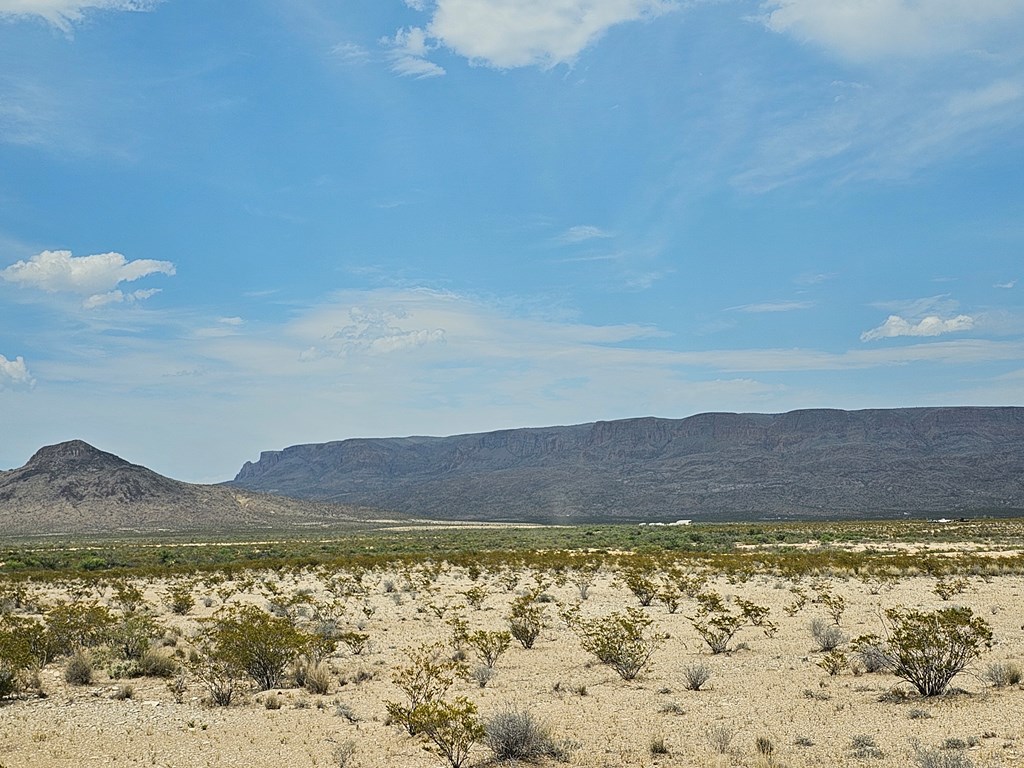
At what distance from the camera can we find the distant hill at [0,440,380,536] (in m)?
110

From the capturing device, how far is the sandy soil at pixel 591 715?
9.12 metres

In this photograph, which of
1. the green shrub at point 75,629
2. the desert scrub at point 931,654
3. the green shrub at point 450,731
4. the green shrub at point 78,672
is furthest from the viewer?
the green shrub at point 75,629

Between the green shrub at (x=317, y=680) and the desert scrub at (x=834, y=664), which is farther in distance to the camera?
the green shrub at (x=317, y=680)

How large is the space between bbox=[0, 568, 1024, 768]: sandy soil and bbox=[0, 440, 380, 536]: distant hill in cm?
9988

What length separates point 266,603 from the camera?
2350cm

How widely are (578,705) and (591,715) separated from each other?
60 cm

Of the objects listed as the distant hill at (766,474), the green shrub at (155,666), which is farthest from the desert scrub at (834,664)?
the distant hill at (766,474)

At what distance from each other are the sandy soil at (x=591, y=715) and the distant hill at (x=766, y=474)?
96459 mm

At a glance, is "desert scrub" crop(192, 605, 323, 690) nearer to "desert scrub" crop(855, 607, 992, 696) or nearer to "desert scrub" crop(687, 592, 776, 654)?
"desert scrub" crop(687, 592, 776, 654)

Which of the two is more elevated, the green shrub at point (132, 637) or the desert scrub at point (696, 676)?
the green shrub at point (132, 637)

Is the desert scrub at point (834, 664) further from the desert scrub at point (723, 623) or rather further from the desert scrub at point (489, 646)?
the desert scrub at point (489, 646)

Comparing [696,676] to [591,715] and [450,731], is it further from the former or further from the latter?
[450,731]

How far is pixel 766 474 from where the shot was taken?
138875mm

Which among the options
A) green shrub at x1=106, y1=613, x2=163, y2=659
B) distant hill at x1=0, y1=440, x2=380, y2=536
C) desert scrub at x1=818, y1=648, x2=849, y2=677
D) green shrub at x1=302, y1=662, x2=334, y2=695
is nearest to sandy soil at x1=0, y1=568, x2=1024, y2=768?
desert scrub at x1=818, y1=648, x2=849, y2=677
